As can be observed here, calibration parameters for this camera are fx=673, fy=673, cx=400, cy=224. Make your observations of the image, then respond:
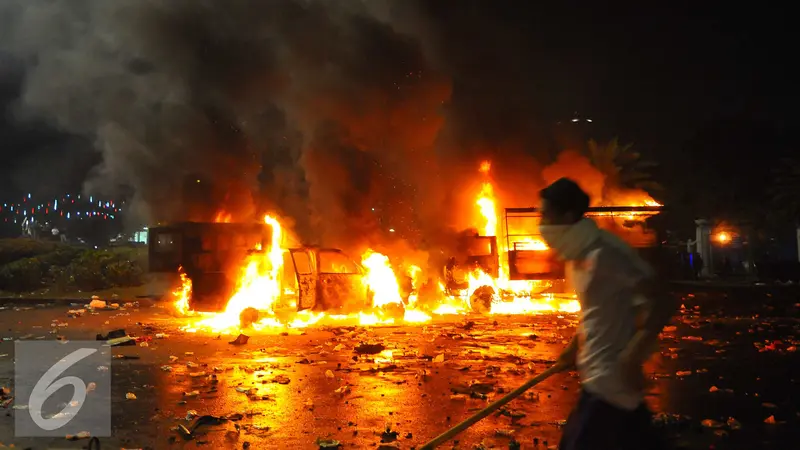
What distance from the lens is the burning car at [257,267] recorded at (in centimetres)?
1459

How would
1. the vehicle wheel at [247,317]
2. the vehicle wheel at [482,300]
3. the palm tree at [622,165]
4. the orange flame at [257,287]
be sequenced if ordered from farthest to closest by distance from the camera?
the palm tree at [622,165], the vehicle wheel at [482,300], the orange flame at [257,287], the vehicle wheel at [247,317]

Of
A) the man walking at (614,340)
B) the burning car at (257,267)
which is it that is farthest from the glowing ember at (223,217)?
the man walking at (614,340)

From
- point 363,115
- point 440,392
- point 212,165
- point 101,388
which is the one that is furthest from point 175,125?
point 440,392

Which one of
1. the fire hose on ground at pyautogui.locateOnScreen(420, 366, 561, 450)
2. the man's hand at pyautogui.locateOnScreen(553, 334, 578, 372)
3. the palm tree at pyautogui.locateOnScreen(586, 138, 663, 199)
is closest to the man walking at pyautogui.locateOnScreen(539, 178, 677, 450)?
the man's hand at pyautogui.locateOnScreen(553, 334, 578, 372)

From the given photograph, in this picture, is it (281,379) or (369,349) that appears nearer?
(281,379)

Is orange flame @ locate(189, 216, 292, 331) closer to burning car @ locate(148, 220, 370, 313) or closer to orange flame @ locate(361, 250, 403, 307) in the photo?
burning car @ locate(148, 220, 370, 313)

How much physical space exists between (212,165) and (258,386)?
16981 mm

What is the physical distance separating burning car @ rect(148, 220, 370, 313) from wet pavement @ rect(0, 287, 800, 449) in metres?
1.19

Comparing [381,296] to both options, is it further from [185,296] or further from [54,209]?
[54,209]

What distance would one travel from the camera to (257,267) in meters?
16.0

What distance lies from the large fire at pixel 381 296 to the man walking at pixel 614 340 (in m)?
11.3

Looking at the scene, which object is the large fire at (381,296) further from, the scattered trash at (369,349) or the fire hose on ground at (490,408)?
the fire hose on ground at (490,408)

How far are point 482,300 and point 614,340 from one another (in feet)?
47.5

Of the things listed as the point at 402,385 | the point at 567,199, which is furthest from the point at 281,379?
the point at 567,199
